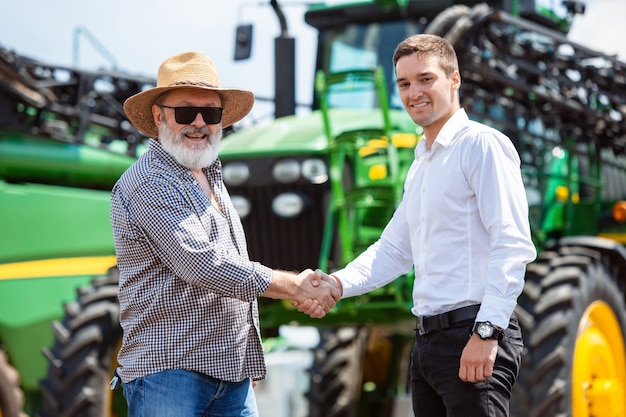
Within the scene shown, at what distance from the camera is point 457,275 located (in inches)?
129

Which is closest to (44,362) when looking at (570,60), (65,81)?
(65,81)

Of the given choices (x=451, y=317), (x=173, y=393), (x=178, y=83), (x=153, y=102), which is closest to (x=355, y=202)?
(x=153, y=102)

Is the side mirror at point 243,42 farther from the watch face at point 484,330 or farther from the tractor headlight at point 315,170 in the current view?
the watch face at point 484,330

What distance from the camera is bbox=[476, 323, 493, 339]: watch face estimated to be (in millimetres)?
3086

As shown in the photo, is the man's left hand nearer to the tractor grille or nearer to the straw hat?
the straw hat

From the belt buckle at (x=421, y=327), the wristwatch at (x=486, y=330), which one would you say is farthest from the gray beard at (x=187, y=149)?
the wristwatch at (x=486, y=330)

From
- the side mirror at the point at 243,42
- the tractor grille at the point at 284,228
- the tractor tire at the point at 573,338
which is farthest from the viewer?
→ the side mirror at the point at 243,42

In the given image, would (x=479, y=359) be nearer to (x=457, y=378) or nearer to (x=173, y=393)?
(x=457, y=378)

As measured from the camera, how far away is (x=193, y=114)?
3.51 metres

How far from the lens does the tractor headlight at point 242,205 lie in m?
6.79

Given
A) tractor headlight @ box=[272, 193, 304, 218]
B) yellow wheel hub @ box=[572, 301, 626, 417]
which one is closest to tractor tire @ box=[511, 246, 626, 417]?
yellow wheel hub @ box=[572, 301, 626, 417]

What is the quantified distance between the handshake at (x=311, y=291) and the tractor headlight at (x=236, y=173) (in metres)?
3.04

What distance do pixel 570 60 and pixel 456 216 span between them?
170 inches

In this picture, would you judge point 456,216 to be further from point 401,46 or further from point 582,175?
point 582,175
